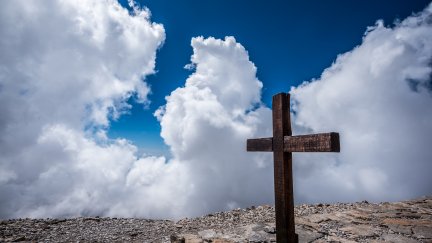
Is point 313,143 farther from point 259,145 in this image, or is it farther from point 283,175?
point 259,145

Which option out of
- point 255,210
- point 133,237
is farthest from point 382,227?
point 133,237

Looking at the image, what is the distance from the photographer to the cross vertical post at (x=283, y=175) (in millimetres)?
4586

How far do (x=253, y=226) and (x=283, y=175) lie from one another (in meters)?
2.99

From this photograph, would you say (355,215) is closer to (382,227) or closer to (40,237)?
(382,227)

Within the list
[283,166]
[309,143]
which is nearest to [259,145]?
[283,166]

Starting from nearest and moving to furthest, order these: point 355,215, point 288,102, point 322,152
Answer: point 322,152 → point 288,102 → point 355,215

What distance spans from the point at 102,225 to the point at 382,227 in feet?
35.0

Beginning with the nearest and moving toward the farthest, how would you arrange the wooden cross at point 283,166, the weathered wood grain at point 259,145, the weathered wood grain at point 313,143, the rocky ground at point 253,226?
the weathered wood grain at point 313,143
the wooden cross at point 283,166
the weathered wood grain at point 259,145
the rocky ground at point 253,226

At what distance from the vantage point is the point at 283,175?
15.1 ft

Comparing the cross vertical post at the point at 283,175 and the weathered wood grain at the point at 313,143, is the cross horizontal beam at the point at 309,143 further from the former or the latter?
the cross vertical post at the point at 283,175

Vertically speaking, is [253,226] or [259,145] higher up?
[259,145]

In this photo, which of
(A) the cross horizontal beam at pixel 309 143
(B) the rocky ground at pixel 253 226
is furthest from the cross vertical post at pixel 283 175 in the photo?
(B) the rocky ground at pixel 253 226

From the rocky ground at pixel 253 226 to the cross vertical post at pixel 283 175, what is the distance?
1658mm

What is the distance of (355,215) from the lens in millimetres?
8312
